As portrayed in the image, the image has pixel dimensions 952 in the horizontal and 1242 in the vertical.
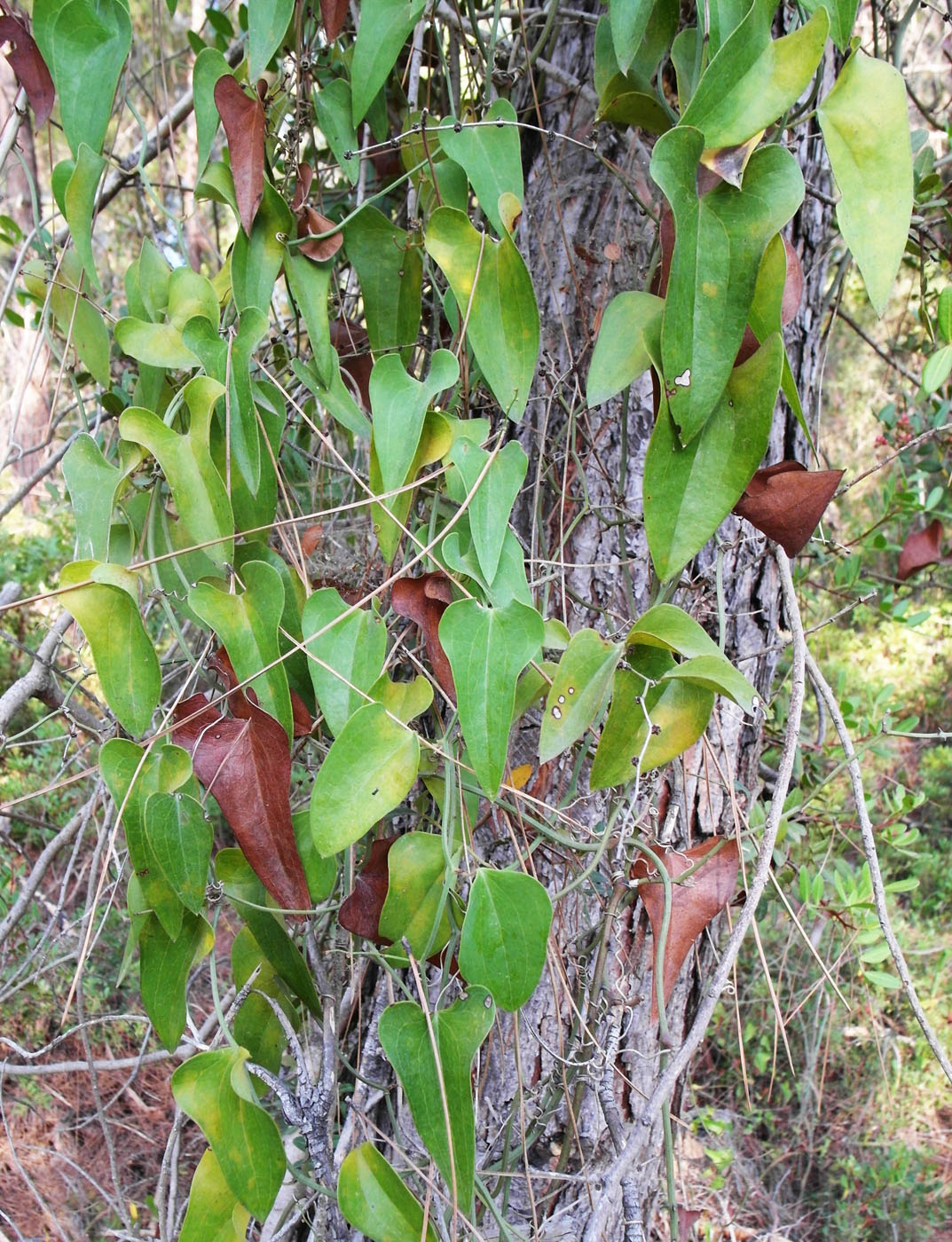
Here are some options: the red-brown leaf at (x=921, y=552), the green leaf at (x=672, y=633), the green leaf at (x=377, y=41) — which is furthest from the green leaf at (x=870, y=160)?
the red-brown leaf at (x=921, y=552)

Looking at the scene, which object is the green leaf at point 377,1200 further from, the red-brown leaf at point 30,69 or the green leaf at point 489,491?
the red-brown leaf at point 30,69

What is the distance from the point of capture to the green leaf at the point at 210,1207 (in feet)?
1.55

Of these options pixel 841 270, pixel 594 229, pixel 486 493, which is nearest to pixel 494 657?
pixel 486 493

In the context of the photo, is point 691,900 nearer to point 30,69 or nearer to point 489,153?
point 489,153

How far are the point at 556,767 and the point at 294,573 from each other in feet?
0.81

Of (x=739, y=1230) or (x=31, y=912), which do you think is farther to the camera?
(x=31, y=912)

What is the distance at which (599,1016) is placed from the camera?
1.65ft

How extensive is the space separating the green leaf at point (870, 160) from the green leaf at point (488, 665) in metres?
0.21

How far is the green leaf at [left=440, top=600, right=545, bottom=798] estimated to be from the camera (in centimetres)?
40

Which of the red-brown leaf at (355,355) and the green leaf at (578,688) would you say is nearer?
the green leaf at (578,688)

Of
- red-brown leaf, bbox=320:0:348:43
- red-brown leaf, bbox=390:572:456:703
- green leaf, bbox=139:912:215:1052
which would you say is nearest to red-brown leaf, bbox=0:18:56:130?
red-brown leaf, bbox=320:0:348:43

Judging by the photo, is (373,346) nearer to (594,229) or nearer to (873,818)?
(594,229)

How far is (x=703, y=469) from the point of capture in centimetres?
40

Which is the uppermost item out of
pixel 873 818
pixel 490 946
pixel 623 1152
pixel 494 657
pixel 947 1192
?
pixel 494 657
